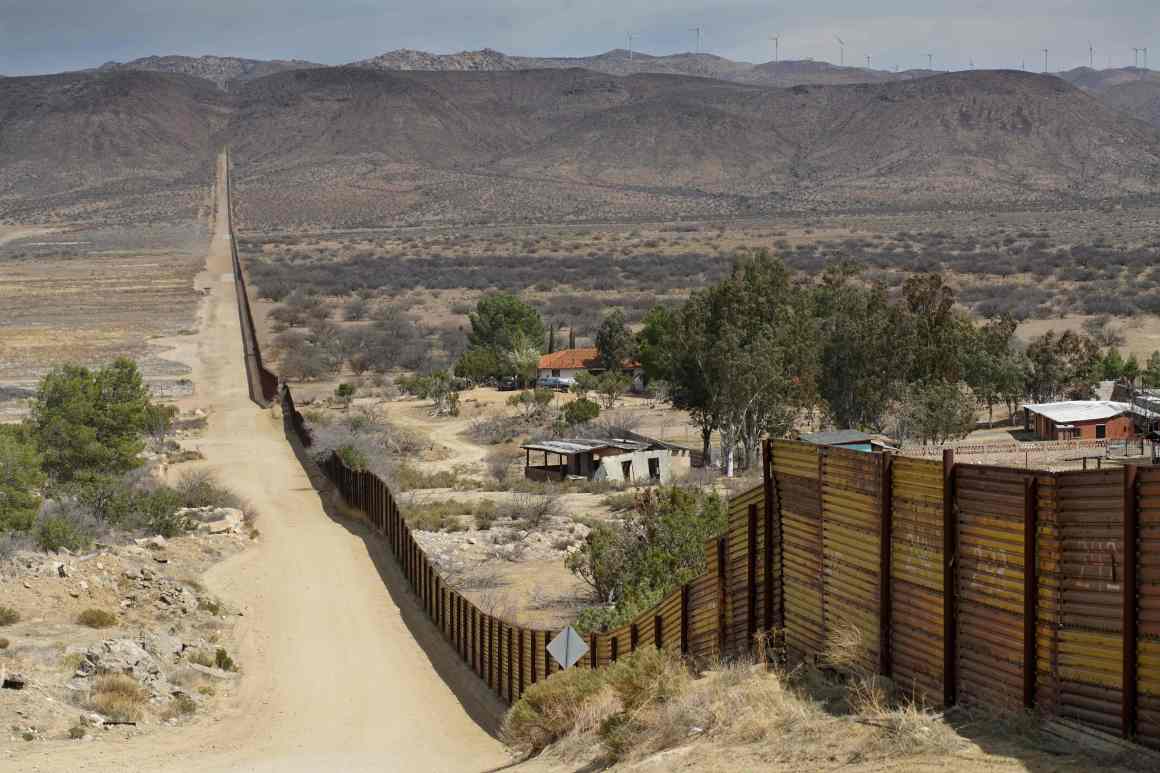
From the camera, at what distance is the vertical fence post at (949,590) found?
11.2 meters

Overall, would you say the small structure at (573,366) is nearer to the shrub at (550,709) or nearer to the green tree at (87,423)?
the green tree at (87,423)

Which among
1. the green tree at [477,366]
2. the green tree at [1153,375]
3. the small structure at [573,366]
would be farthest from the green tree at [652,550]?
the green tree at [477,366]

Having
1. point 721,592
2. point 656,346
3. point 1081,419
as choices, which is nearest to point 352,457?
point 1081,419

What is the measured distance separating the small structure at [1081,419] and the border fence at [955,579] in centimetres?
2337

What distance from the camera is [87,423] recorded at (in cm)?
3872

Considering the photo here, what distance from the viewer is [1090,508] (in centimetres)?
1020

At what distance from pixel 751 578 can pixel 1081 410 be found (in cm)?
3024

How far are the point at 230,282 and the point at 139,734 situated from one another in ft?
357

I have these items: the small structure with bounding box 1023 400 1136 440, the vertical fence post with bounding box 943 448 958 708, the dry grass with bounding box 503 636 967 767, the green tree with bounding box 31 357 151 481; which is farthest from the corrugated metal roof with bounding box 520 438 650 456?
the vertical fence post with bounding box 943 448 958 708

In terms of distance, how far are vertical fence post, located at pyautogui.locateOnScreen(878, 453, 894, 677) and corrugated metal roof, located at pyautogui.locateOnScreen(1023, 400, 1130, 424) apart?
2834 cm

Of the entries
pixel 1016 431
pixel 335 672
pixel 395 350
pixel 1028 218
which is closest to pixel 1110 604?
pixel 335 672

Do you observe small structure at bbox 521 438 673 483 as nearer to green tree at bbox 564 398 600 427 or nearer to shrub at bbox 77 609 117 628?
green tree at bbox 564 398 600 427

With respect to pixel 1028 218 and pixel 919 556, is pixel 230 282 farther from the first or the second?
pixel 919 556

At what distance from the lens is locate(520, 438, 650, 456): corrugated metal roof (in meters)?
44.8
